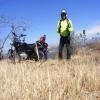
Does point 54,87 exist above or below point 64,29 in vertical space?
below

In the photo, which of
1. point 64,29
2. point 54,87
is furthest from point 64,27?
point 54,87

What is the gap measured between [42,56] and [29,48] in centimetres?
69

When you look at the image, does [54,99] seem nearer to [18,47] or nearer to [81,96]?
[81,96]

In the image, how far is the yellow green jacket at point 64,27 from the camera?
1308 centimetres

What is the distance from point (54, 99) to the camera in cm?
501

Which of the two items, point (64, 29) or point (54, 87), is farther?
point (64, 29)

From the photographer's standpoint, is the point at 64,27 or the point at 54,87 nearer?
the point at 54,87

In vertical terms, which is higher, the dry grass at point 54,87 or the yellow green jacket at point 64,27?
the yellow green jacket at point 64,27

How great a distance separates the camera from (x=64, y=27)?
13.2 m

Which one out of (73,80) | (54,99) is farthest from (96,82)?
(54,99)

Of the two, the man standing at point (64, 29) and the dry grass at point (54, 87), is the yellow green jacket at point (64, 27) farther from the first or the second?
the dry grass at point (54, 87)

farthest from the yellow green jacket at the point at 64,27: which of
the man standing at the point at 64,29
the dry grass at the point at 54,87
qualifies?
the dry grass at the point at 54,87

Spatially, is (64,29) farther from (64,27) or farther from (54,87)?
(54,87)

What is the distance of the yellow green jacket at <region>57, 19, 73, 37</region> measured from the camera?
515 inches
